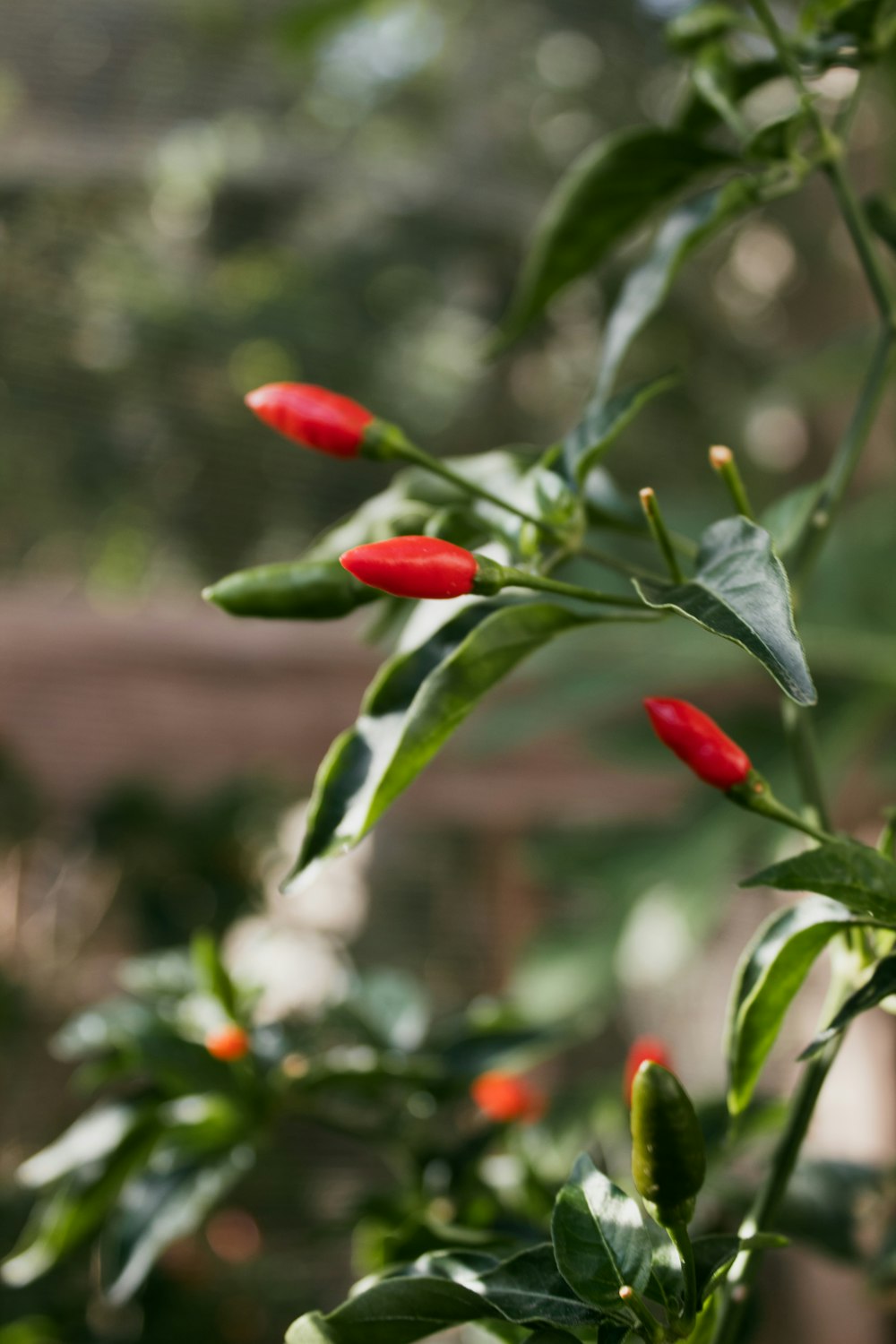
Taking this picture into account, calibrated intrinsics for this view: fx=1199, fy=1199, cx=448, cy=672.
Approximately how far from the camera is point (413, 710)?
301 millimetres

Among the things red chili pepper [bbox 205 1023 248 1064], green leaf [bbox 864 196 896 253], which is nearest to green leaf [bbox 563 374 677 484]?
green leaf [bbox 864 196 896 253]

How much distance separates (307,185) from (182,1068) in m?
1.52

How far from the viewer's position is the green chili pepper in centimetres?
32

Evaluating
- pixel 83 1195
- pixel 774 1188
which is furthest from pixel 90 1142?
pixel 774 1188

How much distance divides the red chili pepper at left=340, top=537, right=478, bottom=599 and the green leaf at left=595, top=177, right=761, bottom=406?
0.13 meters

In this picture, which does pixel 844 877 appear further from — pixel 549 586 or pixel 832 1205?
pixel 832 1205

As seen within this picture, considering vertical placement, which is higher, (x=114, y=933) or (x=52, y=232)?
(x=52, y=232)

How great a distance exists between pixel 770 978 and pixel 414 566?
0.14 meters

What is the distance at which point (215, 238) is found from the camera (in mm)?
1942

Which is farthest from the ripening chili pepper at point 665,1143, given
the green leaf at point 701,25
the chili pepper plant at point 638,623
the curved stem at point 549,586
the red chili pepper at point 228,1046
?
the green leaf at point 701,25

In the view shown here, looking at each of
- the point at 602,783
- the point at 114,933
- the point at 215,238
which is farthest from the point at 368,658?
the point at 215,238

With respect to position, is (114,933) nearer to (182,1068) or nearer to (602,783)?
(602,783)

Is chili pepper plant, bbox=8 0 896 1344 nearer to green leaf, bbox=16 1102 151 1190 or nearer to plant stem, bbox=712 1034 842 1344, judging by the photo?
plant stem, bbox=712 1034 842 1344

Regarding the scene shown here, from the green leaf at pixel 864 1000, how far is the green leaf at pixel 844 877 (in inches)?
0.5
